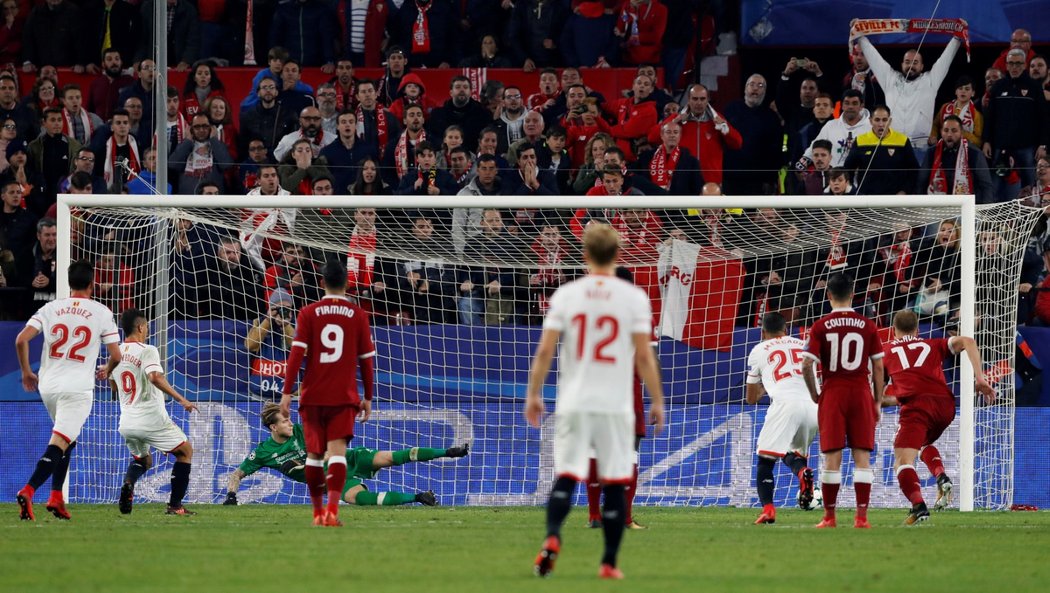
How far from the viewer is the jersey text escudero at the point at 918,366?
1331cm

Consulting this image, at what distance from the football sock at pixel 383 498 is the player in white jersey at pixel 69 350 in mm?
3192

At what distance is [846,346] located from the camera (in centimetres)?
1165

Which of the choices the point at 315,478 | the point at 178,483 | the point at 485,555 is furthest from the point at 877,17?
the point at 485,555

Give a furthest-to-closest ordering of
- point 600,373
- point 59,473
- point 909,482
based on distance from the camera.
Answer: point 909,482
point 59,473
point 600,373

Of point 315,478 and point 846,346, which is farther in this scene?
point 846,346

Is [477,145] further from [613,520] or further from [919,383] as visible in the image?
[613,520]

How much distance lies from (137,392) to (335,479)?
299 centimetres

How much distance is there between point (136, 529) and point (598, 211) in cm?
754

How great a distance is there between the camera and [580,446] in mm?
8125

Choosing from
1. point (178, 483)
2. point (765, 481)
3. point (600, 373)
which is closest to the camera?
point (600, 373)

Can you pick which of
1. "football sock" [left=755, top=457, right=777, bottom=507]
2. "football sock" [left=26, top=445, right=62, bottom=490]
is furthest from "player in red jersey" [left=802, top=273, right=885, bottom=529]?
"football sock" [left=26, top=445, right=62, bottom=490]

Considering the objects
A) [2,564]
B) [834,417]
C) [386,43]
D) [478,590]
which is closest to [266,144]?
[386,43]

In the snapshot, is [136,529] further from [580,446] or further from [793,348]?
[793,348]

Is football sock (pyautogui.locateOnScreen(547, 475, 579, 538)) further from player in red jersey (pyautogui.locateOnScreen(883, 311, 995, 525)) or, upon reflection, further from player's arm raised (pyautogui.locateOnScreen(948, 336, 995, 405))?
player's arm raised (pyautogui.locateOnScreen(948, 336, 995, 405))
